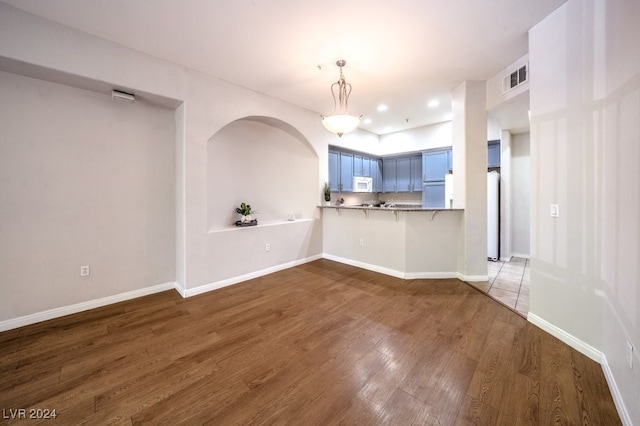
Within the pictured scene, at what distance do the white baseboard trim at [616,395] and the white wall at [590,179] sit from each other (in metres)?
0.01

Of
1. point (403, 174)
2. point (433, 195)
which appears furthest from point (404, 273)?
point (403, 174)

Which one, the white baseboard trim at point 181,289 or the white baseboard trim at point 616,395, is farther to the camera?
the white baseboard trim at point 181,289

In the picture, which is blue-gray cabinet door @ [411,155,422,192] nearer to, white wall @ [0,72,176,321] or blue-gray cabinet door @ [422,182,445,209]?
blue-gray cabinet door @ [422,182,445,209]

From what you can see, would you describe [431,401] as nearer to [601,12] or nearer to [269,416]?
[269,416]

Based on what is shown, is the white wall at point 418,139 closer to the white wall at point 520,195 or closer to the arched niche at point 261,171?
the white wall at point 520,195

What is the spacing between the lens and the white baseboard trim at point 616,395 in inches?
53.4

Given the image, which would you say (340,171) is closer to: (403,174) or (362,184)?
(362,184)

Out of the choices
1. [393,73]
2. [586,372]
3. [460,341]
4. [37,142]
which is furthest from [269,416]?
[393,73]

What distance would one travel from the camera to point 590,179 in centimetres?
197

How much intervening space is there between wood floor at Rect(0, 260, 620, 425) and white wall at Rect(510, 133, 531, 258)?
3.03 m

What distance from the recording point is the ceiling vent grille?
9.75 feet

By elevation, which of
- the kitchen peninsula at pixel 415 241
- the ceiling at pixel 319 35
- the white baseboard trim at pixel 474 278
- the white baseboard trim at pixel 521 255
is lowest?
the white baseboard trim at pixel 474 278

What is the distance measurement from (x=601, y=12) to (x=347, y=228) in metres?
3.82

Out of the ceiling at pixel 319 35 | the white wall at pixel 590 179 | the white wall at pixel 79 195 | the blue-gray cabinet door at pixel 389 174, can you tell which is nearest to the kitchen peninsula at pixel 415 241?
the white wall at pixel 590 179
